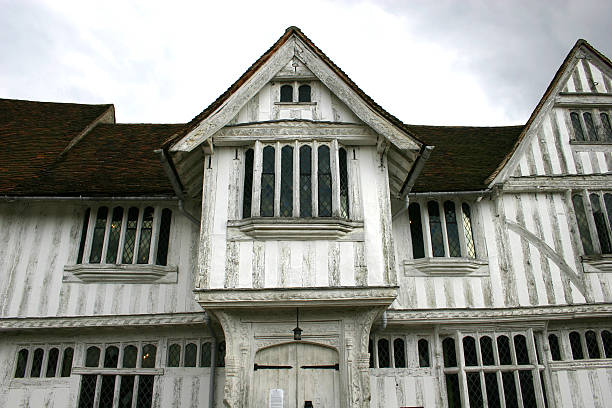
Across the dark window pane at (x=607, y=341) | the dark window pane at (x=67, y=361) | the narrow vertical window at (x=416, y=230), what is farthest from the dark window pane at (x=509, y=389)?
the dark window pane at (x=67, y=361)

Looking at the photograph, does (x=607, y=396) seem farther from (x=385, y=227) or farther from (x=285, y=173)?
(x=285, y=173)

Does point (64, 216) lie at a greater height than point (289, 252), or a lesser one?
greater

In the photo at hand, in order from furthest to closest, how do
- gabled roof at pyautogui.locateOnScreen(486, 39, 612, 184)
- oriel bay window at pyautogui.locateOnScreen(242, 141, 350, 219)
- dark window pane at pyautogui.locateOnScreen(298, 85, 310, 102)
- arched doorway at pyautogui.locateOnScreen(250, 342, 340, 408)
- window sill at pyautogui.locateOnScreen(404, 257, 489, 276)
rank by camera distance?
1. gabled roof at pyautogui.locateOnScreen(486, 39, 612, 184)
2. window sill at pyautogui.locateOnScreen(404, 257, 489, 276)
3. dark window pane at pyautogui.locateOnScreen(298, 85, 310, 102)
4. oriel bay window at pyautogui.locateOnScreen(242, 141, 350, 219)
5. arched doorway at pyautogui.locateOnScreen(250, 342, 340, 408)

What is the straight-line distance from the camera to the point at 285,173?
979 centimetres

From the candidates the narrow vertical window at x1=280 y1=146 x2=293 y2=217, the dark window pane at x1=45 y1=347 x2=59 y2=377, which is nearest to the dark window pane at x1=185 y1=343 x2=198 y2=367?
the dark window pane at x1=45 y1=347 x2=59 y2=377

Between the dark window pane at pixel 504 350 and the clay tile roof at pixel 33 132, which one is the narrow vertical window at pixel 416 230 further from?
the clay tile roof at pixel 33 132

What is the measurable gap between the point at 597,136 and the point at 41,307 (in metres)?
13.9

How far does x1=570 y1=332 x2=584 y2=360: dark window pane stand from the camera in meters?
11.0

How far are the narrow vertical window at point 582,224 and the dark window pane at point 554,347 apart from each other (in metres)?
2.15

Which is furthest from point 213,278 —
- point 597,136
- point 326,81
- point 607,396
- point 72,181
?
point 597,136

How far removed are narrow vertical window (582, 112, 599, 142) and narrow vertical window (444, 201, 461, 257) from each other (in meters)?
4.29

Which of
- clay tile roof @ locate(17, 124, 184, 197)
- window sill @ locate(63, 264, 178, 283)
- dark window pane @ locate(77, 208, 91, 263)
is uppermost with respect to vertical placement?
clay tile roof @ locate(17, 124, 184, 197)

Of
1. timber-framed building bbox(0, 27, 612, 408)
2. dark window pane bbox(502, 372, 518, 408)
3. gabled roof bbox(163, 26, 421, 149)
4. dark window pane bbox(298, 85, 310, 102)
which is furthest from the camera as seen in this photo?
dark window pane bbox(298, 85, 310, 102)

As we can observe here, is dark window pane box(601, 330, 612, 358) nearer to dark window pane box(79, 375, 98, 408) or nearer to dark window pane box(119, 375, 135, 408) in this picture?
dark window pane box(119, 375, 135, 408)
